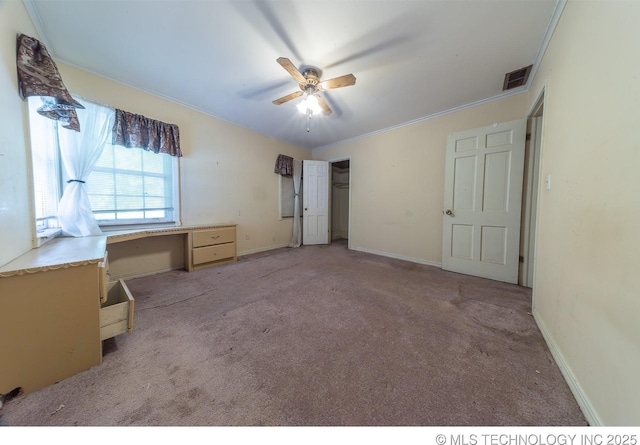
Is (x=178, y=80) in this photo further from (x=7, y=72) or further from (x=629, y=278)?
(x=629, y=278)

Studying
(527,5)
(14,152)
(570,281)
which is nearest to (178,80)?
(14,152)

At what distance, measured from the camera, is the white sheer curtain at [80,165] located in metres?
1.99

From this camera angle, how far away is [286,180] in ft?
14.9

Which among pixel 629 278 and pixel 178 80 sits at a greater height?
pixel 178 80

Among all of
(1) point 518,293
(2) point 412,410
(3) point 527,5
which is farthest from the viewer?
(1) point 518,293

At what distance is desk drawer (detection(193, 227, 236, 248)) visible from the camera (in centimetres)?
291

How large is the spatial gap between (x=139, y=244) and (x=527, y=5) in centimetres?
445

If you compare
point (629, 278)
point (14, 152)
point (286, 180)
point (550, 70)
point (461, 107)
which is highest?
point (461, 107)

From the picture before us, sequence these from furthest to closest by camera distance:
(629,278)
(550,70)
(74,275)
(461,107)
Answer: (461,107) < (550,70) < (74,275) < (629,278)

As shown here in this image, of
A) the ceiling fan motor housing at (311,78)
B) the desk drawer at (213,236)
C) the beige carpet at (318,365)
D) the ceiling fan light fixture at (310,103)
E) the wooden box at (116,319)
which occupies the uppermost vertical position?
the ceiling fan motor housing at (311,78)

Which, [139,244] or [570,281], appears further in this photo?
[139,244]

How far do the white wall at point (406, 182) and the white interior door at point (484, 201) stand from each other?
0.75ft

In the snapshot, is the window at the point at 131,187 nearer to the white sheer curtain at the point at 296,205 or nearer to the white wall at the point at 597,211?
the white sheer curtain at the point at 296,205

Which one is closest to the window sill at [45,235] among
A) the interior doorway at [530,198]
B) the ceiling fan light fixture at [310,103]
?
the ceiling fan light fixture at [310,103]
